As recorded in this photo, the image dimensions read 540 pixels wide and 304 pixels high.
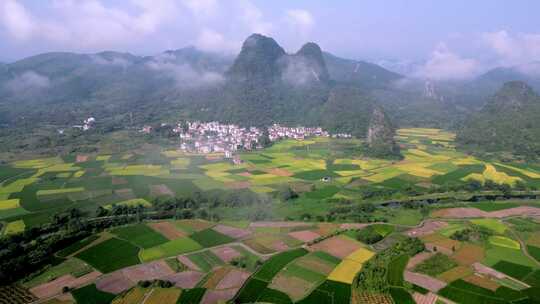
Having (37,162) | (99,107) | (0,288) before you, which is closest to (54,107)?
(99,107)

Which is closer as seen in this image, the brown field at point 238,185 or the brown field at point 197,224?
the brown field at point 197,224

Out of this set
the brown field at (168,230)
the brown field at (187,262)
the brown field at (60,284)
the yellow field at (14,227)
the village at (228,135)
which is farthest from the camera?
the village at (228,135)

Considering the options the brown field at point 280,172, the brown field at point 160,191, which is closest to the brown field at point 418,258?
the brown field at point 280,172

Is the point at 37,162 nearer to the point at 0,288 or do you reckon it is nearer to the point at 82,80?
the point at 0,288

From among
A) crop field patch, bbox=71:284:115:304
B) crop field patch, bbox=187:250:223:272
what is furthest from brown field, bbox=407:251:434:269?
crop field patch, bbox=71:284:115:304

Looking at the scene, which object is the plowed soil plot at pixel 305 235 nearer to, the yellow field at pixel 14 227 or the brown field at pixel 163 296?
the brown field at pixel 163 296

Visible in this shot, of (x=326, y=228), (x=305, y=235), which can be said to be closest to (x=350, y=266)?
(x=305, y=235)
